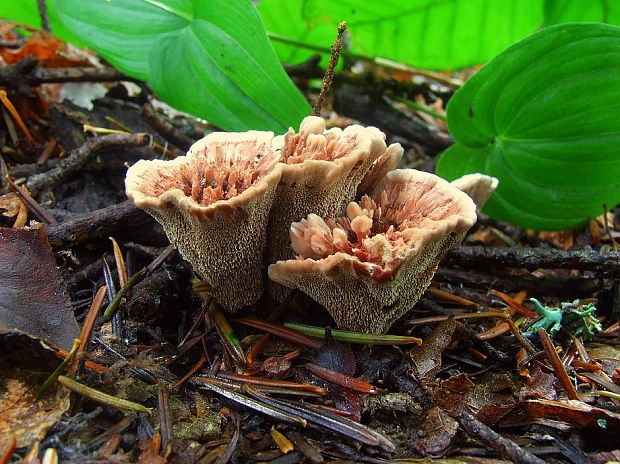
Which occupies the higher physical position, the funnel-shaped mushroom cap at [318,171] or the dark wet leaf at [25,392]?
the funnel-shaped mushroom cap at [318,171]

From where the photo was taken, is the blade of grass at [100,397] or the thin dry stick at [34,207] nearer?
the blade of grass at [100,397]

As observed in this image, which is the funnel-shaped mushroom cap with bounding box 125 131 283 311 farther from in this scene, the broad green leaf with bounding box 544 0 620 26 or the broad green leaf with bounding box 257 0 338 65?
the broad green leaf with bounding box 544 0 620 26

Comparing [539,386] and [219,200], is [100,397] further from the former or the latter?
[539,386]

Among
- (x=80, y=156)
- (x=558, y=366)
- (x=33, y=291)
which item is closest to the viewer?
(x=33, y=291)

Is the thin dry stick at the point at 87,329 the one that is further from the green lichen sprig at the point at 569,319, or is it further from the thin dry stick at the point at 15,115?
the green lichen sprig at the point at 569,319

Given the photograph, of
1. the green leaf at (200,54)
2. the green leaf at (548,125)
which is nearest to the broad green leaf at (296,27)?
the green leaf at (200,54)

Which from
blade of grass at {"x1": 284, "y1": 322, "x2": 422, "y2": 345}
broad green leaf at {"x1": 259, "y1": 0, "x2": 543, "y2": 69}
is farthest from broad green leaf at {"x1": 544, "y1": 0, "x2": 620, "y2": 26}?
blade of grass at {"x1": 284, "y1": 322, "x2": 422, "y2": 345}

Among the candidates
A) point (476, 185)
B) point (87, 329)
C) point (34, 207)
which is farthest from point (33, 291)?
point (476, 185)
